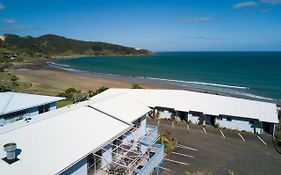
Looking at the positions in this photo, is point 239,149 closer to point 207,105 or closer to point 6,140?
point 207,105

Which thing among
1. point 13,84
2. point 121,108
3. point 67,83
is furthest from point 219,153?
point 67,83

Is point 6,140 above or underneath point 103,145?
above

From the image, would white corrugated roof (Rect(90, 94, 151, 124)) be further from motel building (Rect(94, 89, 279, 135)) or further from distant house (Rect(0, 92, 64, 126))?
distant house (Rect(0, 92, 64, 126))

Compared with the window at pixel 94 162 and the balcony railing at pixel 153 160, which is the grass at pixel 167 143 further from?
the window at pixel 94 162

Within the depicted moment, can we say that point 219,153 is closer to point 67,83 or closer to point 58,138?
point 58,138

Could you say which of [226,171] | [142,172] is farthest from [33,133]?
[226,171]

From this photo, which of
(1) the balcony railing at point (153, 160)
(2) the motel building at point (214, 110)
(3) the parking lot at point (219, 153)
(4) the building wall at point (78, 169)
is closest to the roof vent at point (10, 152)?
(4) the building wall at point (78, 169)

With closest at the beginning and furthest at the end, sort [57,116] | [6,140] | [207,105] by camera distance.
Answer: [6,140] → [57,116] → [207,105]
